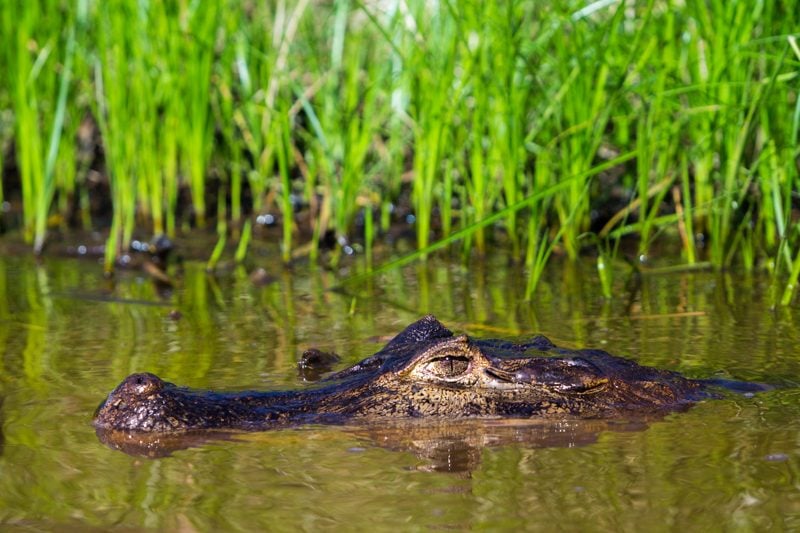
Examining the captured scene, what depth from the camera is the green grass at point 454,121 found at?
17.6 feet

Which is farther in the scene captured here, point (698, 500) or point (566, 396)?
point (566, 396)

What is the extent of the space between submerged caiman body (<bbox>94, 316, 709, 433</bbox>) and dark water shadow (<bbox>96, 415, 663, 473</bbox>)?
32mm

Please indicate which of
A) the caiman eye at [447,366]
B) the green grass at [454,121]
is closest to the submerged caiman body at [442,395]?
the caiman eye at [447,366]

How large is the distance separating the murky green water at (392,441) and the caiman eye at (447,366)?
163 millimetres

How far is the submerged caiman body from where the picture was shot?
354cm

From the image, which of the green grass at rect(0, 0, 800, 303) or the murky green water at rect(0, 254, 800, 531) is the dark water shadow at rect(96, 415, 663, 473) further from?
the green grass at rect(0, 0, 800, 303)

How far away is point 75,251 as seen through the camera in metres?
6.86

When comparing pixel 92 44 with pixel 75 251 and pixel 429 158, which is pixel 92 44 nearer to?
pixel 75 251

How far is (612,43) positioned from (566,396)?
217 centimetres

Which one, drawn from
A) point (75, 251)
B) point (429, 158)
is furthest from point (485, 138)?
point (75, 251)

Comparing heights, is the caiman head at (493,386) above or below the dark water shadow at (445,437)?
above

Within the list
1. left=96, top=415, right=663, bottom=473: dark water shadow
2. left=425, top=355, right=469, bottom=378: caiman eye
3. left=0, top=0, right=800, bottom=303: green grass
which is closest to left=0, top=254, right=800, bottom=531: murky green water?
left=96, top=415, right=663, bottom=473: dark water shadow

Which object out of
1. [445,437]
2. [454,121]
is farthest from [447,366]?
[454,121]

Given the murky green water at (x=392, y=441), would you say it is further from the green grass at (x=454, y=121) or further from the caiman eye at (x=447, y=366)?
the green grass at (x=454, y=121)
